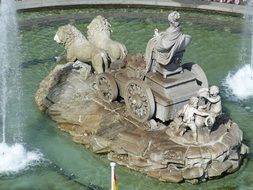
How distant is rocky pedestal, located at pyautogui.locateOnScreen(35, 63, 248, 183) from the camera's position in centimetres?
1352

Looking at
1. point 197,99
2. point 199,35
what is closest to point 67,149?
point 197,99

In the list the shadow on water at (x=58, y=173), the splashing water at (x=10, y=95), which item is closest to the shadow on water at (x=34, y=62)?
the splashing water at (x=10, y=95)

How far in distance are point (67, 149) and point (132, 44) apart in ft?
23.2

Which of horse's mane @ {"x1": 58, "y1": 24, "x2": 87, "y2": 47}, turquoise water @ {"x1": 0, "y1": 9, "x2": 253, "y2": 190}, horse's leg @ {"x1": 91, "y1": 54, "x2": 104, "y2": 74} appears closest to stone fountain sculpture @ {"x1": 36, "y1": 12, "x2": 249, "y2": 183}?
turquoise water @ {"x1": 0, "y1": 9, "x2": 253, "y2": 190}

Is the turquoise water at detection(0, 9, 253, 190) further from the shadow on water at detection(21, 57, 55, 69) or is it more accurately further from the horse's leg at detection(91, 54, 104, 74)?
→ the horse's leg at detection(91, 54, 104, 74)

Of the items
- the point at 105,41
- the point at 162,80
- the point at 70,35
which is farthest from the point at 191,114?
the point at 70,35

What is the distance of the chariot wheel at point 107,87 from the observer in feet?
50.6

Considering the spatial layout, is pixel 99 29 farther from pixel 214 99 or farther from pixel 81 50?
pixel 214 99

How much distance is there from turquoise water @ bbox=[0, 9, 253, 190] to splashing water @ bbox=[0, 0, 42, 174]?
0.71ft

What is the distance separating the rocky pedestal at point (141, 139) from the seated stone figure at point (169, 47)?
1.54 meters

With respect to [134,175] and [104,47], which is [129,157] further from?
[104,47]

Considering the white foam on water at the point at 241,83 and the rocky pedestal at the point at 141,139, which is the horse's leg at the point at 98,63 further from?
the white foam on water at the point at 241,83

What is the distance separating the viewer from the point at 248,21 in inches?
911

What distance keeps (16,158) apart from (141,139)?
119 inches
